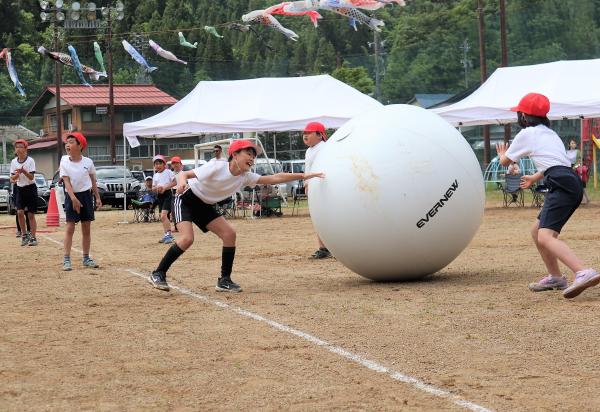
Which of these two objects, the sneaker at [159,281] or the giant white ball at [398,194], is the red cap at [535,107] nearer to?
the giant white ball at [398,194]

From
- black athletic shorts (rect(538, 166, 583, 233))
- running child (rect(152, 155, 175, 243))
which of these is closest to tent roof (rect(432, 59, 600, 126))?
running child (rect(152, 155, 175, 243))

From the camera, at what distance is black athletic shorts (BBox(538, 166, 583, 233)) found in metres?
10.1

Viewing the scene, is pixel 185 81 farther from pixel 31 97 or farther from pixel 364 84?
pixel 31 97

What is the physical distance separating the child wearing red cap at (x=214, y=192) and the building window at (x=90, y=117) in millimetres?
61077

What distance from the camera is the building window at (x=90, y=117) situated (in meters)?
71.3

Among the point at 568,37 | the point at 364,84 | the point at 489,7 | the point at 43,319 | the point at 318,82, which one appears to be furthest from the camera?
the point at 489,7

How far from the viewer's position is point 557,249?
32.8ft

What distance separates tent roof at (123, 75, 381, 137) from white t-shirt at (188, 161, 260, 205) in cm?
1699

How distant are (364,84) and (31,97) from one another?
89.2 feet

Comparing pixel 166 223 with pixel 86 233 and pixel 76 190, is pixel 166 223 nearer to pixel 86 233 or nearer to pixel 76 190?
pixel 86 233

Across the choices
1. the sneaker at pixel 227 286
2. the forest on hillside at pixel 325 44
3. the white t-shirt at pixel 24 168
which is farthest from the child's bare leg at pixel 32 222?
the forest on hillside at pixel 325 44

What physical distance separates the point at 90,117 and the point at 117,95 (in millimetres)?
2256

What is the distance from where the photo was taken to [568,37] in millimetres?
62438

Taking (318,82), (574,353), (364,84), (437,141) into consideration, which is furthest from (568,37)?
(574,353)
